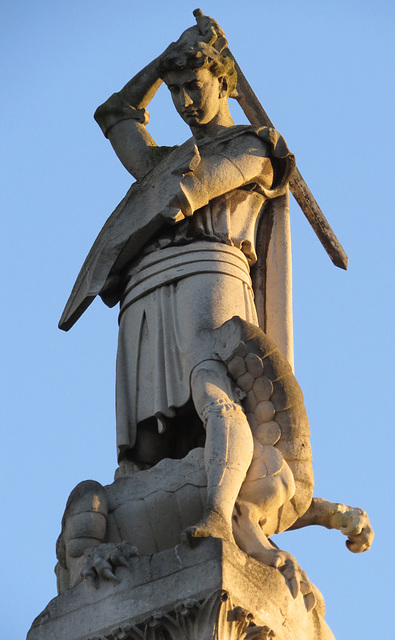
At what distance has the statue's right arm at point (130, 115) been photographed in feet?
45.2

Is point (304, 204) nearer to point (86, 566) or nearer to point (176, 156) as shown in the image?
point (176, 156)

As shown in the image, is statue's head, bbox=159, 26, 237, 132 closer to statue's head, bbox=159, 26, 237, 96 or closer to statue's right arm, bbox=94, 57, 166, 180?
statue's head, bbox=159, 26, 237, 96

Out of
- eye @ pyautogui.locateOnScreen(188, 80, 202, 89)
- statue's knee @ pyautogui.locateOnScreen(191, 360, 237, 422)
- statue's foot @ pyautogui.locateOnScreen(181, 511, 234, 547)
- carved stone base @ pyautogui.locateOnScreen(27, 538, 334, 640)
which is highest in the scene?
eye @ pyautogui.locateOnScreen(188, 80, 202, 89)

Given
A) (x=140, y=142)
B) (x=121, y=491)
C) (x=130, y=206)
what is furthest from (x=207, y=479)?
(x=140, y=142)

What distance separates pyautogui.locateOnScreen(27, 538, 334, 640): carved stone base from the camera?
10078 millimetres

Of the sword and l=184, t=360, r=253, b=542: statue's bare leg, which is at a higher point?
the sword

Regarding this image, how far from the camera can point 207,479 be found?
36.4 ft

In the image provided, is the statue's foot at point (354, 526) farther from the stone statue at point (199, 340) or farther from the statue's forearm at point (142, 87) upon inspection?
the statue's forearm at point (142, 87)

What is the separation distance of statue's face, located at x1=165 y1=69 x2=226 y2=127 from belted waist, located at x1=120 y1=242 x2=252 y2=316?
1249 millimetres

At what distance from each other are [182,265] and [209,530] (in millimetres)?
2661

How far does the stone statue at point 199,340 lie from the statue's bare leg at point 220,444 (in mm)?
10

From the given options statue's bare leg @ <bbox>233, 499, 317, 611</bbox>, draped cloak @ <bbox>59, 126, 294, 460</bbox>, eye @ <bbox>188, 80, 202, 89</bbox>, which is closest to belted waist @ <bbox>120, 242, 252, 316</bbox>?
draped cloak @ <bbox>59, 126, 294, 460</bbox>

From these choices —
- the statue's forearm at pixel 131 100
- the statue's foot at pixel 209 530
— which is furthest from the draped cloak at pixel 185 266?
the statue's foot at pixel 209 530

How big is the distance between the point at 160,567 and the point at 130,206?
3.58 metres
